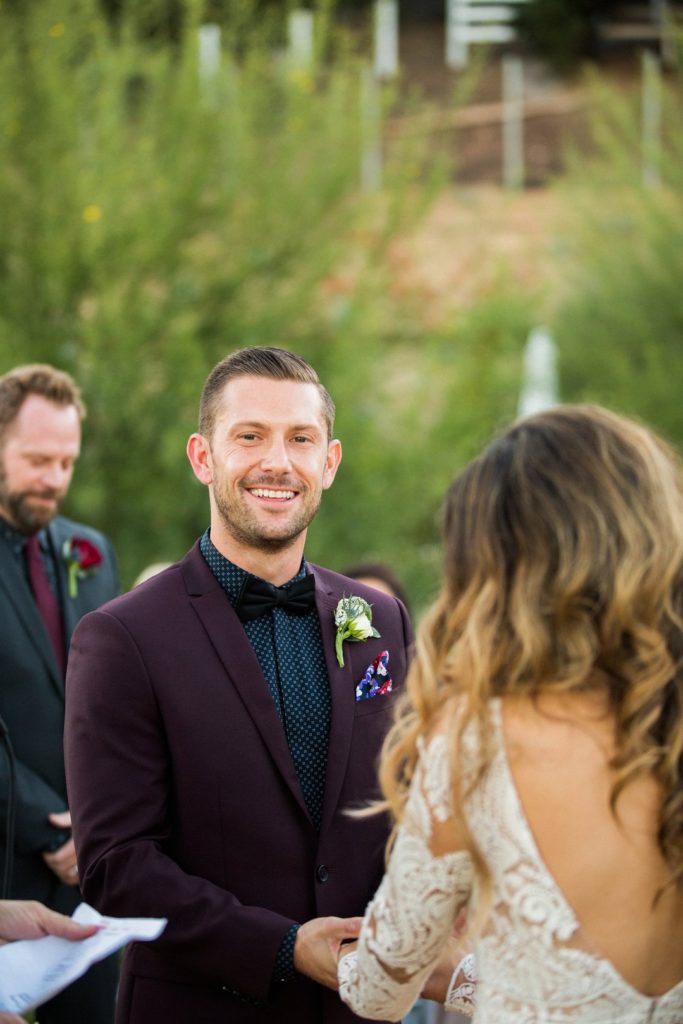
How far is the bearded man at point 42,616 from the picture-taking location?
12.3ft

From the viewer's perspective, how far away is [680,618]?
1.97 meters

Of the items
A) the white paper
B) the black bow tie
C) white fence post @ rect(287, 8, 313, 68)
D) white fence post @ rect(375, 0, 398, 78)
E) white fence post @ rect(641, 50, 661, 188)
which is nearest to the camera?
the white paper

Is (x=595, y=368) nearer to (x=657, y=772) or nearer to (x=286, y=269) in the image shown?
(x=286, y=269)

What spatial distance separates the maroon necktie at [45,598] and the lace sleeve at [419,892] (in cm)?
215

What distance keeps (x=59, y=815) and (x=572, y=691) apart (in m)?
2.25

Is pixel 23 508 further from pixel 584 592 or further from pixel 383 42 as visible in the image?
pixel 383 42

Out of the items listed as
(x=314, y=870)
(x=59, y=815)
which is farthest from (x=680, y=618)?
(x=59, y=815)

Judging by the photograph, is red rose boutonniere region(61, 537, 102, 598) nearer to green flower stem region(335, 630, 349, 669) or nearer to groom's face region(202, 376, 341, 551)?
groom's face region(202, 376, 341, 551)

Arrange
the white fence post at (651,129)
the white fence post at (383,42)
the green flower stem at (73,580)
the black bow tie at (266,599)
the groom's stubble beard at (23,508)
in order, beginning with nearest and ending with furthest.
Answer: the black bow tie at (266,599), the groom's stubble beard at (23,508), the green flower stem at (73,580), the white fence post at (383,42), the white fence post at (651,129)

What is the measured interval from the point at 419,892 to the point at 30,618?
2.20 m

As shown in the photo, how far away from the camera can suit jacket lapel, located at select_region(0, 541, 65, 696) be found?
3891 millimetres

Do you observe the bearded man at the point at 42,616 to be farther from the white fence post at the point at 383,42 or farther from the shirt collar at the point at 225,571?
the white fence post at the point at 383,42

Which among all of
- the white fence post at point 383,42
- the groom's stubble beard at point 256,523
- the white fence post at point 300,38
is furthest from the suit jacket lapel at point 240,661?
the white fence post at point 383,42

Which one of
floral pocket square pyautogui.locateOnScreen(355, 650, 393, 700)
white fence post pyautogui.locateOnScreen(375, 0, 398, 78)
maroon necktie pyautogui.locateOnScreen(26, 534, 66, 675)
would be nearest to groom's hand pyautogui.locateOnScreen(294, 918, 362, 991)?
floral pocket square pyautogui.locateOnScreen(355, 650, 393, 700)
